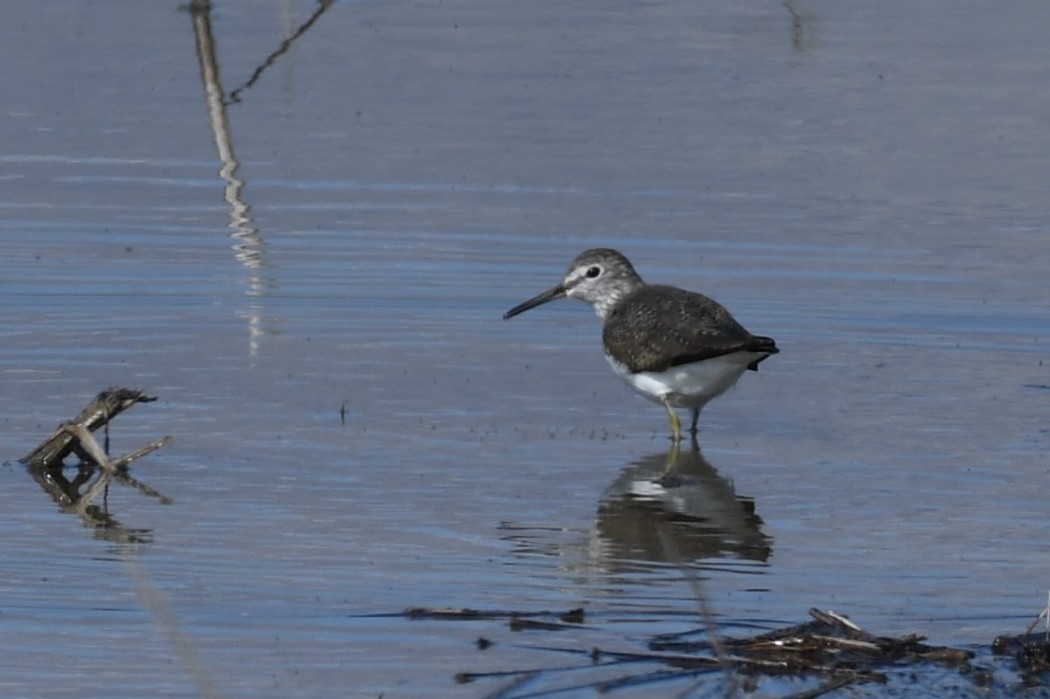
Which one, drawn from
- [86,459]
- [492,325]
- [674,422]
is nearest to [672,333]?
[674,422]

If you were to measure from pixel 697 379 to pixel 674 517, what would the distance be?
130 centimetres

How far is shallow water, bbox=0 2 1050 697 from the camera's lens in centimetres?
820

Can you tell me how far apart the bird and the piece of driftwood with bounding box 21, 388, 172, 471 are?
101 inches

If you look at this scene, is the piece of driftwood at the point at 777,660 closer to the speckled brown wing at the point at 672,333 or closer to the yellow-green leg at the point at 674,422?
the speckled brown wing at the point at 672,333

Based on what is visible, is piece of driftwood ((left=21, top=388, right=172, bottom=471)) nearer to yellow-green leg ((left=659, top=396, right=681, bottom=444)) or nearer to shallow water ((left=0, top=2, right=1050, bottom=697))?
shallow water ((left=0, top=2, right=1050, bottom=697))

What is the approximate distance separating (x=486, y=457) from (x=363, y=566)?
189 cm

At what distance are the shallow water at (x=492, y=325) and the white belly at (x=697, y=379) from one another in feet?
0.84

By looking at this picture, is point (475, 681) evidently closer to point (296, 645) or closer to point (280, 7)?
point (296, 645)

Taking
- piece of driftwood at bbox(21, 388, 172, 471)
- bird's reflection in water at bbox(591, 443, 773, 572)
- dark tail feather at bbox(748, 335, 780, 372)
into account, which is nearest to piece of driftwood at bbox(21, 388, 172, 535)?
piece of driftwood at bbox(21, 388, 172, 471)

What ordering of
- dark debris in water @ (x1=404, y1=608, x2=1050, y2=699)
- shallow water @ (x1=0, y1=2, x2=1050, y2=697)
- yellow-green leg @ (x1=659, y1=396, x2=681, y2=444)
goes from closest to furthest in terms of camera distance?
dark debris in water @ (x1=404, y1=608, x2=1050, y2=699), shallow water @ (x1=0, y1=2, x2=1050, y2=697), yellow-green leg @ (x1=659, y1=396, x2=681, y2=444)

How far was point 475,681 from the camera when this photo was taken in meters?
7.11

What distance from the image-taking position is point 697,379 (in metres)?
10.9

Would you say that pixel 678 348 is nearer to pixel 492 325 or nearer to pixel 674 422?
pixel 674 422

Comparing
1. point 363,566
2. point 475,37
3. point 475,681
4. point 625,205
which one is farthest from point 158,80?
point 475,681
